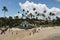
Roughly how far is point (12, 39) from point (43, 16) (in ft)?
263

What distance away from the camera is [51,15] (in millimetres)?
104188

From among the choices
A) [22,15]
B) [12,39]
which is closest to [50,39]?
[12,39]

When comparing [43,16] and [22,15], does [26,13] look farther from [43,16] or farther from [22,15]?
[43,16]

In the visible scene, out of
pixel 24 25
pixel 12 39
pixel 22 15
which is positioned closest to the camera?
pixel 12 39

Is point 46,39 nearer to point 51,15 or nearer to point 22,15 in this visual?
point 22,15

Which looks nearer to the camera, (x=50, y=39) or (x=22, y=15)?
(x=50, y=39)

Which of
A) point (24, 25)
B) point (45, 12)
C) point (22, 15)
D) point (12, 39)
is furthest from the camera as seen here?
point (45, 12)

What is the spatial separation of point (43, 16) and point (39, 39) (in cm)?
8355

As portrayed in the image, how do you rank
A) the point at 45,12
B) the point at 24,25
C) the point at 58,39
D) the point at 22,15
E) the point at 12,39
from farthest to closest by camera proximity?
the point at 45,12 < the point at 22,15 < the point at 24,25 < the point at 12,39 < the point at 58,39

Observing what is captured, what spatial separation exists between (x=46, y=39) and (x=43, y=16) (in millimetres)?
83554

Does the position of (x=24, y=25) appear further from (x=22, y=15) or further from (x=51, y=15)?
(x=51, y=15)

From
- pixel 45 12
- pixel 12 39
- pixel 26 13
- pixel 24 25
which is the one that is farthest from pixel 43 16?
pixel 12 39

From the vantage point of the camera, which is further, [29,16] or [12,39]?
[29,16]

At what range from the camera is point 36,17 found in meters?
101
